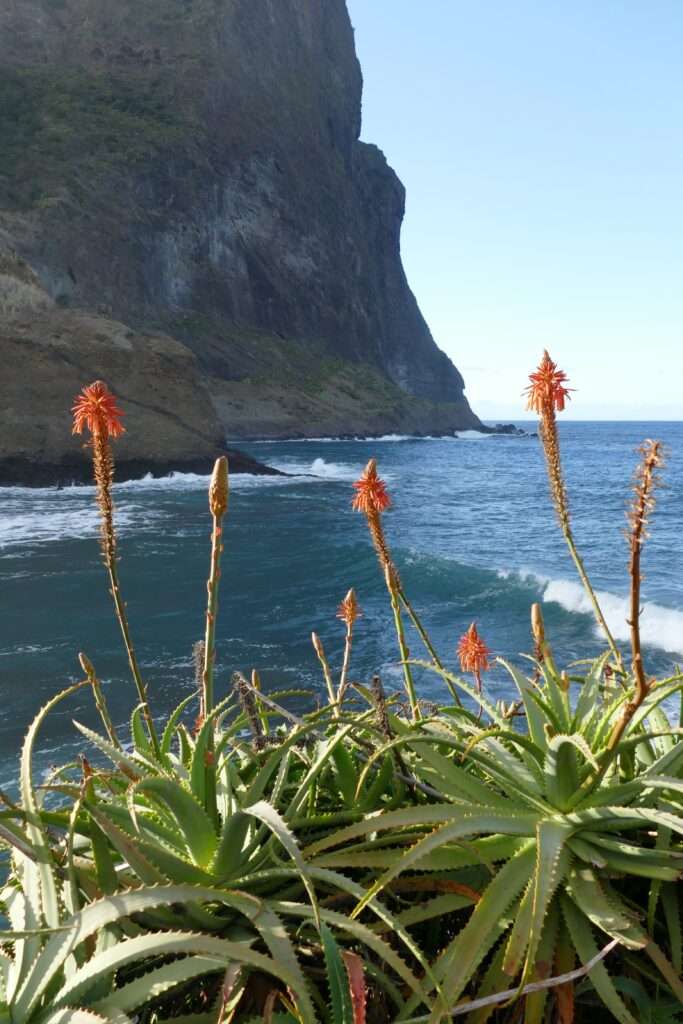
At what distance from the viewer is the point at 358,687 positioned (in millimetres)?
2410

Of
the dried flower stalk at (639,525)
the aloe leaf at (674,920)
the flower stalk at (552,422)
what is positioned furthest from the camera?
the flower stalk at (552,422)

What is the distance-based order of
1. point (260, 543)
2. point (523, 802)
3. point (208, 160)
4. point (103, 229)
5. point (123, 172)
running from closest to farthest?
1. point (523, 802)
2. point (260, 543)
3. point (103, 229)
4. point (123, 172)
5. point (208, 160)

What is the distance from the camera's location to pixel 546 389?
255 cm

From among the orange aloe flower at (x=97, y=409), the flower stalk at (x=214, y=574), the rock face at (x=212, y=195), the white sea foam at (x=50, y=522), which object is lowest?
the white sea foam at (x=50, y=522)

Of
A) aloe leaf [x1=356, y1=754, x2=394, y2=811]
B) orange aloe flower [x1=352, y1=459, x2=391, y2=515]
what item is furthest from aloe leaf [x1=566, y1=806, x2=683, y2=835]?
orange aloe flower [x1=352, y1=459, x2=391, y2=515]

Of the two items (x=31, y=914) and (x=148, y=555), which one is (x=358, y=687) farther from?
(x=148, y=555)

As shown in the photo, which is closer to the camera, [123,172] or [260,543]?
[260,543]

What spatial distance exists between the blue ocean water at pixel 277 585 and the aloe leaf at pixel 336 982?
96cm

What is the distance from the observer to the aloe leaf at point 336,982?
1.46m

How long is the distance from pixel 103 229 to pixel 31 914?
251 ft

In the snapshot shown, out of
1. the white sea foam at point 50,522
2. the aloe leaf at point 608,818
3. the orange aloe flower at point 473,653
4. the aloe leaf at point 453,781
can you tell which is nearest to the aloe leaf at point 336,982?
the aloe leaf at point 453,781

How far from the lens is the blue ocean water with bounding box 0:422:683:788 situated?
13.4 meters

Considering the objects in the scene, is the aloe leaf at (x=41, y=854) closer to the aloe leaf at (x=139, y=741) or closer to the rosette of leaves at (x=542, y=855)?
the aloe leaf at (x=139, y=741)

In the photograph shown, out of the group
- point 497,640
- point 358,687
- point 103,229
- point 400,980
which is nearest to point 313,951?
point 400,980
